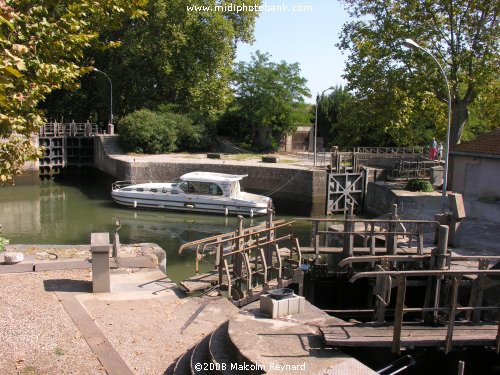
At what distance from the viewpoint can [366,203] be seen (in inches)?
1113

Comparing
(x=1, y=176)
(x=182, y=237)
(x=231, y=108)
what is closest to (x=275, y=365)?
(x=1, y=176)

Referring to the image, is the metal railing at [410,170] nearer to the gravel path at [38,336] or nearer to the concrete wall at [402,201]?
the concrete wall at [402,201]

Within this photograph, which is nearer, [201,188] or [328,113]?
[201,188]

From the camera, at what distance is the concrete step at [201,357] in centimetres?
654

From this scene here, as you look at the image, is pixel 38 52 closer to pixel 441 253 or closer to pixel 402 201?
pixel 441 253

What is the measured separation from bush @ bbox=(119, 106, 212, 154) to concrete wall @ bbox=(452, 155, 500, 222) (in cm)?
2272

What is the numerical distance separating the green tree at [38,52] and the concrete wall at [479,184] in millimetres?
13750

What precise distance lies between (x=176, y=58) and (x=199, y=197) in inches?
737

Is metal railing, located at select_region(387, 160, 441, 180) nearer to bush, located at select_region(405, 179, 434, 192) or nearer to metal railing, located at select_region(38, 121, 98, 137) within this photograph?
bush, located at select_region(405, 179, 434, 192)

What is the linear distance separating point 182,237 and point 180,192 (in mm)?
5103

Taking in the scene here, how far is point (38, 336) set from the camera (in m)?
7.50

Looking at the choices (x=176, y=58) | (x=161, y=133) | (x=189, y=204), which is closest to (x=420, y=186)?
(x=189, y=204)

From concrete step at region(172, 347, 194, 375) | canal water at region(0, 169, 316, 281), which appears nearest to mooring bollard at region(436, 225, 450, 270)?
concrete step at region(172, 347, 194, 375)

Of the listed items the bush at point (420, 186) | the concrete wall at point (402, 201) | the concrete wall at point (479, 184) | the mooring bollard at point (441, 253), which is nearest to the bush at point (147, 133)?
the concrete wall at point (402, 201)
